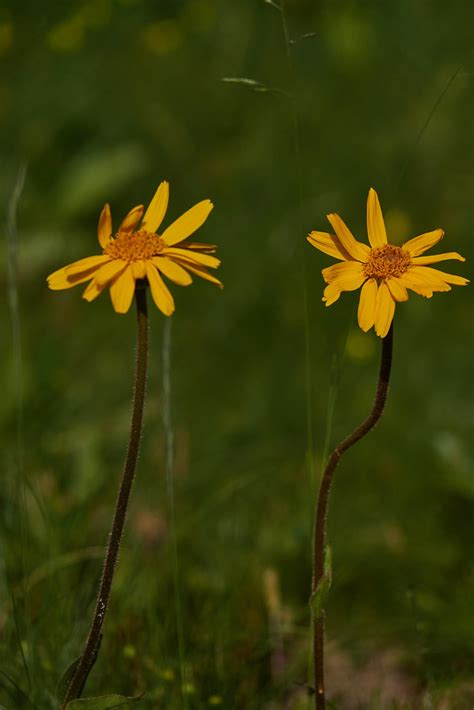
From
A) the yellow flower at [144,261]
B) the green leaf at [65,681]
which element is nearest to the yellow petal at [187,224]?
the yellow flower at [144,261]

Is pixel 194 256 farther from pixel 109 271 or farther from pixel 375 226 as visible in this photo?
pixel 375 226

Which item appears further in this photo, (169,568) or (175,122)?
(175,122)

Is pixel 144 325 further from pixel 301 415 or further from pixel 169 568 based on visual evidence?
pixel 301 415

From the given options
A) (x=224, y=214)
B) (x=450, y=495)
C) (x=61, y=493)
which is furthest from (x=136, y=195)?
(x=450, y=495)

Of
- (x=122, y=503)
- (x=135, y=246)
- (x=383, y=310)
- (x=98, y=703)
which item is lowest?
(x=98, y=703)

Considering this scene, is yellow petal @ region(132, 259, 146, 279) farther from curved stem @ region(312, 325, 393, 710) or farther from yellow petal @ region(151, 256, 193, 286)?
curved stem @ region(312, 325, 393, 710)

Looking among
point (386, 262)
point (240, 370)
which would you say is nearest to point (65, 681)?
point (386, 262)

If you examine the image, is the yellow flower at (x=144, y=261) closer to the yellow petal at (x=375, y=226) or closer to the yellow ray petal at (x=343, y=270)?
the yellow ray petal at (x=343, y=270)
